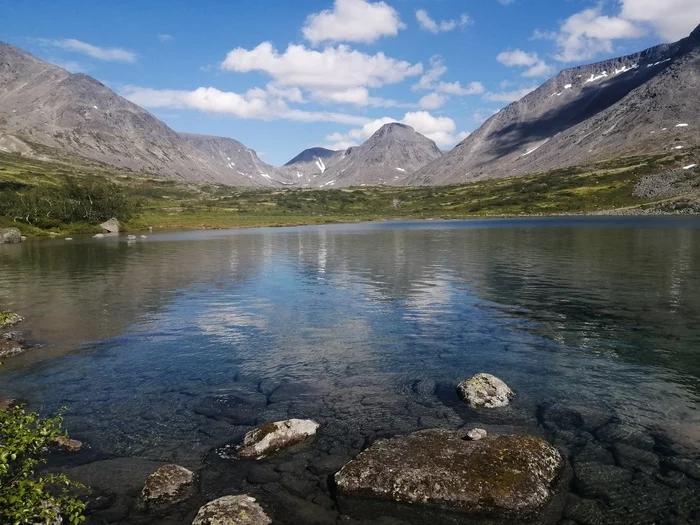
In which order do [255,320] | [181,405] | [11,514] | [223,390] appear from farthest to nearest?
[255,320] < [223,390] < [181,405] < [11,514]

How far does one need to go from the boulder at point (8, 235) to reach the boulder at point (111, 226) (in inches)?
1559

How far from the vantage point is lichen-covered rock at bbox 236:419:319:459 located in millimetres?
18375

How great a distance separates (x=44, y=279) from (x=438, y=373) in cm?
5982

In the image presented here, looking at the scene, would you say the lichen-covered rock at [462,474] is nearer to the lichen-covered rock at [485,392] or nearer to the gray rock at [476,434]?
the gray rock at [476,434]

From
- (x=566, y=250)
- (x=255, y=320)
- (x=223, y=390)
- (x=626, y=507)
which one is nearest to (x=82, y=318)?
(x=255, y=320)

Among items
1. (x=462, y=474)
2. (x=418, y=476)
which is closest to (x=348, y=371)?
(x=418, y=476)

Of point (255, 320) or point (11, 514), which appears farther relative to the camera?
point (255, 320)

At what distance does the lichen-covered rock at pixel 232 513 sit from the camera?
1375 cm

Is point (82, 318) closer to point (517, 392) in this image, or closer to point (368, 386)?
point (368, 386)

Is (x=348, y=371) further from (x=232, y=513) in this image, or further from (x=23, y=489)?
(x=23, y=489)

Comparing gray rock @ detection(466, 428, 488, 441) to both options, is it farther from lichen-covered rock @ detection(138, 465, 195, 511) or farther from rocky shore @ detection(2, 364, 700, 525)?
lichen-covered rock @ detection(138, 465, 195, 511)

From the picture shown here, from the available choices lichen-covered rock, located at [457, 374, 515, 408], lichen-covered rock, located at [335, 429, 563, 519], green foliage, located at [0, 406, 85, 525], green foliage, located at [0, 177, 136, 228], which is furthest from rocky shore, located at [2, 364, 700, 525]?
green foliage, located at [0, 177, 136, 228]

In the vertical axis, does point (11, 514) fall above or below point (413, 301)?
above

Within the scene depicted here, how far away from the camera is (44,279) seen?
6412 cm
